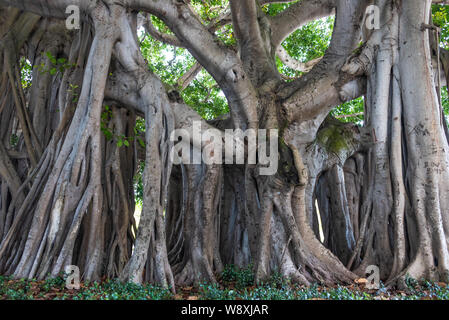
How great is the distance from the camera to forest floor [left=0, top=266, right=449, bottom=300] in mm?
2985

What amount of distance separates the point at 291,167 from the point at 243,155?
71 centimetres

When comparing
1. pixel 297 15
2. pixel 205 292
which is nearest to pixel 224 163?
pixel 205 292

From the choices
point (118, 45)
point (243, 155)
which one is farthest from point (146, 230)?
point (118, 45)

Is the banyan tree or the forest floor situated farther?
the banyan tree

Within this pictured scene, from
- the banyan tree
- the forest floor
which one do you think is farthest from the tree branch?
the forest floor

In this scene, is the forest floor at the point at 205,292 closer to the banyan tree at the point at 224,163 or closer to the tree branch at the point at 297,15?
the banyan tree at the point at 224,163

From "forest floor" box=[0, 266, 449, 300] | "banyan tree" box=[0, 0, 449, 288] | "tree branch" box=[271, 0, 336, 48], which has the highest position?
"tree branch" box=[271, 0, 336, 48]

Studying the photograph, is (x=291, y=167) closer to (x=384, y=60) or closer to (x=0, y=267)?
(x=384, y=60)

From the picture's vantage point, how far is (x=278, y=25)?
243 inches

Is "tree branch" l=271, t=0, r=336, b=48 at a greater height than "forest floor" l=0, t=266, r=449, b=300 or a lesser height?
greater

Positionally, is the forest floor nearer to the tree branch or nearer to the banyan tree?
the banyan tree

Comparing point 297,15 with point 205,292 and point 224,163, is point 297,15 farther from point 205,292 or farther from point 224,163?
point 205,292

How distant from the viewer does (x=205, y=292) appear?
3.38 m

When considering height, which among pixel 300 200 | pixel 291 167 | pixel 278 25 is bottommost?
pixel 300 200
